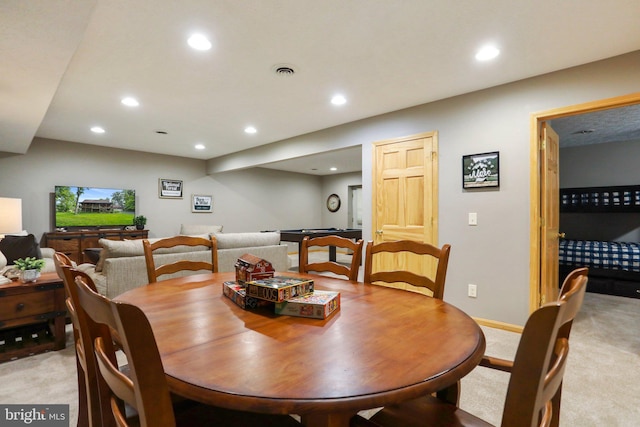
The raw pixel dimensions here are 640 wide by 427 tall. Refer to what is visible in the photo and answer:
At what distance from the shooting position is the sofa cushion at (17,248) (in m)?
3.56

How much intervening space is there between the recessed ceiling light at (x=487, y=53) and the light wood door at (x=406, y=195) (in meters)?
1.04

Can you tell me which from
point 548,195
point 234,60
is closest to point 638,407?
point 548,195

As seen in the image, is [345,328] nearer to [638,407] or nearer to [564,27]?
[638,407]

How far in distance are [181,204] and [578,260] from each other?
7.30 metres

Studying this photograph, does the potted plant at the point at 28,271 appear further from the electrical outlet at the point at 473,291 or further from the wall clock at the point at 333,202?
the wall clock at the point at 333,202

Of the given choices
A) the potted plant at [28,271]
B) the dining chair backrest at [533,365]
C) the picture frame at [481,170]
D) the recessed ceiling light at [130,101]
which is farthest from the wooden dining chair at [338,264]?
the recessed ceiling light at [130,101]

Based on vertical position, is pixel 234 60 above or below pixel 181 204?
above

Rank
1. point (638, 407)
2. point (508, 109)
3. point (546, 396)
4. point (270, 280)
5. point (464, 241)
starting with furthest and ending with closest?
1. point (464, 241)
2. point (508, 109)
3. point (638, 407)
4. point (270, 280)
5. point (546, 396)

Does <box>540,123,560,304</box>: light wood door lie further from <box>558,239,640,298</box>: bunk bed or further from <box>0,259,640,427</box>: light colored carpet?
<box>558,239,640,298</box>: bunk bed

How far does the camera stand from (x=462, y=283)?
3.38 m

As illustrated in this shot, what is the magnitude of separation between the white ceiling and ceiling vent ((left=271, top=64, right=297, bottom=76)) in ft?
0.19

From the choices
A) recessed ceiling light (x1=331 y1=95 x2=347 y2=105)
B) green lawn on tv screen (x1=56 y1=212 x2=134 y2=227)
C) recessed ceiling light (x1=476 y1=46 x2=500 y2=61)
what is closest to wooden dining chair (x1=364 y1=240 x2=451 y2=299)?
recessed ceiling light (x1=476 y1=46 x2=500 y2=61)

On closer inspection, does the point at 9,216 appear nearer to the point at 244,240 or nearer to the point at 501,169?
the point at 244,240

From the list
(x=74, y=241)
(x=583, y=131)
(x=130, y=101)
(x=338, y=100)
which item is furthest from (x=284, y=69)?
(x=74, y=241)
